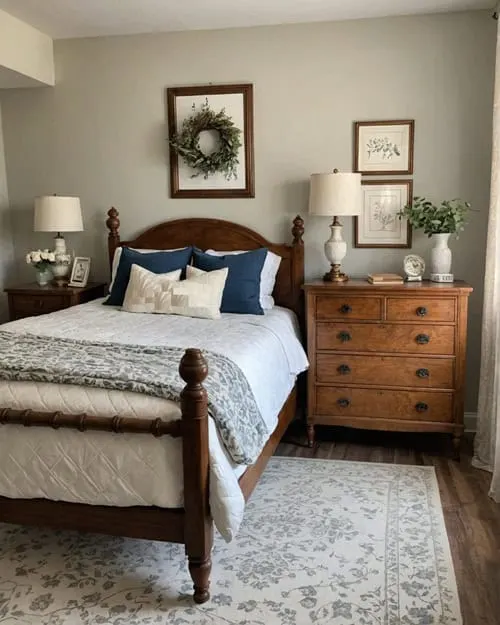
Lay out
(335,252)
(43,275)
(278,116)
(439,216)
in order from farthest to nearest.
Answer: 1. (43,275)
2. (278,116)
3. (335,252)
4. (439,216)

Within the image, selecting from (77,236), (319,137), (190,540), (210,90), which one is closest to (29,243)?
(77,236)

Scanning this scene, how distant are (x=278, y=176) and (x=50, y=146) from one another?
1.65 m

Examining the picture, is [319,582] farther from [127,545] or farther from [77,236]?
[77,236]

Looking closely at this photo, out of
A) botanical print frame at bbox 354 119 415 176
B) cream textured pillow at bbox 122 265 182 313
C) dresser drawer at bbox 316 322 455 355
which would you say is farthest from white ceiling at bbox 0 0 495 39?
dresser drawer at bbox 316 322 455 355

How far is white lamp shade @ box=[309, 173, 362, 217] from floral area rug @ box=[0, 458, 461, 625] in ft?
5.22

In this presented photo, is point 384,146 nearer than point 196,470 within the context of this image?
No

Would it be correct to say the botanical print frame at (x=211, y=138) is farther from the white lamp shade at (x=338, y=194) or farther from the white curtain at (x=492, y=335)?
the white curtain at (x=492, y=335)

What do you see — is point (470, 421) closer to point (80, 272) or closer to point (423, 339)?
point (423, 339)

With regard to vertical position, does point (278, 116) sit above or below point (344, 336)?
above

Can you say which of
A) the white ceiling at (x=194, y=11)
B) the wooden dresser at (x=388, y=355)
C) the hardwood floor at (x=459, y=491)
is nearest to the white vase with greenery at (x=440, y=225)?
the wooden dresser at (x=388, y=355)

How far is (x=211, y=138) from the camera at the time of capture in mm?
4230

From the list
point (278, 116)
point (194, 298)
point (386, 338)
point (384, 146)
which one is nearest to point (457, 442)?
point (386, 338)

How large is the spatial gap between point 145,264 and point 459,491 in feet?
7.27

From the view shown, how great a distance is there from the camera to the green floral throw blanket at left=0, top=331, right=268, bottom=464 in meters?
2.32
